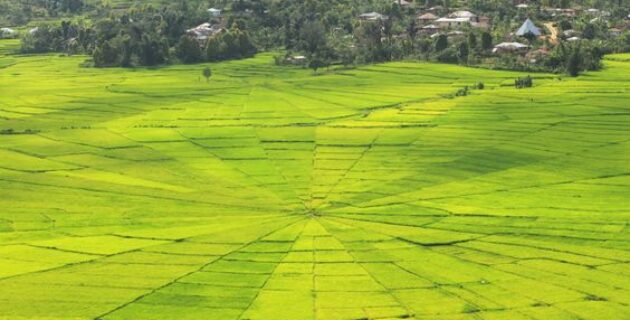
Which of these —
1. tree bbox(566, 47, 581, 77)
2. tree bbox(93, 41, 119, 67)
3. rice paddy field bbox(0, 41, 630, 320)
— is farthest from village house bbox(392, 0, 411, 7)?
tree bbox(566, 47, 581, 77)

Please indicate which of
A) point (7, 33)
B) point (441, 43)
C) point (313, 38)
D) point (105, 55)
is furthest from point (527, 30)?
point (7, 33)

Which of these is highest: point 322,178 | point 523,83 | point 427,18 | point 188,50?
point 427,18

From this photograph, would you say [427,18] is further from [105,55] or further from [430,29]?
[105,55]

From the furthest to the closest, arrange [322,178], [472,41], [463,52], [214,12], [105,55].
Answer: [214,12], [105,55], [472,41], [463,52], [322,178]

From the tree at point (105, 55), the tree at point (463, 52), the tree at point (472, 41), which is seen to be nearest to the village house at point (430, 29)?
the tree at point (472, 41)

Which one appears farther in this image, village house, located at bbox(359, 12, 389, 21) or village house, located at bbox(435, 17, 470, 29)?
village house, located at bbox(359, 12, 389, 21)

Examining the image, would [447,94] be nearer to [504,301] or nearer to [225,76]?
[225,76]

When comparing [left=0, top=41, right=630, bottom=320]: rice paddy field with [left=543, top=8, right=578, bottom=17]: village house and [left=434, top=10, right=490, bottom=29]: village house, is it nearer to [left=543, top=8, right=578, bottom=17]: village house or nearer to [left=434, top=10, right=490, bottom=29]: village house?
[left=434, top=10, right=490, bottom=29]: village house
